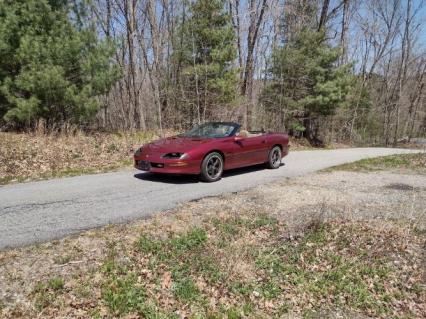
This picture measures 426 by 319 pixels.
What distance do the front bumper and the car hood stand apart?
0.21 metres

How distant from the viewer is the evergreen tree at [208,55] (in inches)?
629

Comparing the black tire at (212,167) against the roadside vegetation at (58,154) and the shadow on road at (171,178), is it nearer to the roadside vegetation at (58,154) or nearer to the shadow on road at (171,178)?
the shadow on road at (171,178)

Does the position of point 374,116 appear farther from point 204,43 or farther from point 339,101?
point 204,43

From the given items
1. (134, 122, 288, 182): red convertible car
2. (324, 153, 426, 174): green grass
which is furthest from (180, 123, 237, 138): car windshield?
(324, 153, 426, 174): green grass

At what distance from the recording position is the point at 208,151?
7.90 meters

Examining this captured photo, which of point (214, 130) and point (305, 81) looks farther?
point (305, 81)

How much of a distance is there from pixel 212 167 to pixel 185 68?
9777 millimetres

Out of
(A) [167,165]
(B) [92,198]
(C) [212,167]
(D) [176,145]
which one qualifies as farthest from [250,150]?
(B) [92,198]

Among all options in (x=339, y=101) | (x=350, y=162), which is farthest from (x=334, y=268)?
(x=339, y=101)

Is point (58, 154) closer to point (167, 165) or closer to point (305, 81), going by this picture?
point (167, 165)

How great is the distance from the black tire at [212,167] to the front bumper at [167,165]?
7.2 inches

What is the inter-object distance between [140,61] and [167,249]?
21.5 meters

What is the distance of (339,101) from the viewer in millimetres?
21141

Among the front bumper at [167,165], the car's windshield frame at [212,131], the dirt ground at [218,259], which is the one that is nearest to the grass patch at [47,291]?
the dirt ground at [218,259]
